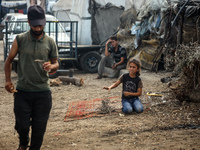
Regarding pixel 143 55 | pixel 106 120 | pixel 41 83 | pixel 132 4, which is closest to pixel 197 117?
pixel 106 120

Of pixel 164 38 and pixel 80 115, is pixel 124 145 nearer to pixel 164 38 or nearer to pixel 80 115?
pixel 80 115

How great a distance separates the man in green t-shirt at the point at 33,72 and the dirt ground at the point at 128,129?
88 centimetres

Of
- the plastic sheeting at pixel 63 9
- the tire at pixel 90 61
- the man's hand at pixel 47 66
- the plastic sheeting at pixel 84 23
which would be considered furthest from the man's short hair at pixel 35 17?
the plastic sheeting at pixel 63 9

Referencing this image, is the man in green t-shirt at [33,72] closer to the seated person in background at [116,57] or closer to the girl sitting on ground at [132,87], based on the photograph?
the girl sitting on ground at [132,87]

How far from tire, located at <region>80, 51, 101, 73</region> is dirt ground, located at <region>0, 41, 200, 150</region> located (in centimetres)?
524

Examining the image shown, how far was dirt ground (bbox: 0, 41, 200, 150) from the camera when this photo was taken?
4215 mm

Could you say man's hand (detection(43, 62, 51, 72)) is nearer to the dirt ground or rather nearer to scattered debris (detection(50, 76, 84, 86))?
the dirt ground

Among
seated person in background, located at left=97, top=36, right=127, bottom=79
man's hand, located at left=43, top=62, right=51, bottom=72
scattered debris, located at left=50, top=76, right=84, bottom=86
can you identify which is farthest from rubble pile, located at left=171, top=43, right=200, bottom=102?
seated person in background, located at left=97, top=36, right=127, bottom=79

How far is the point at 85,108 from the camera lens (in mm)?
6285

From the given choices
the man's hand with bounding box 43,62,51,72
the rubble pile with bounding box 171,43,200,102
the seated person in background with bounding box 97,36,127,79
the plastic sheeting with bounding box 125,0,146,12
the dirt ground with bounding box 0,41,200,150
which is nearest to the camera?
the man's hand with bounding box 43,62,51,72

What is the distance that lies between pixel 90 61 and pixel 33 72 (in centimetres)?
876

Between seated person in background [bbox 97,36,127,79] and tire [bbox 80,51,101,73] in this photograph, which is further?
tire [bbox 80,51,101,73]

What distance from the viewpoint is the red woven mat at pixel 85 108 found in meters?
5.75

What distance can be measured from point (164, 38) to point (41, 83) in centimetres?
649
